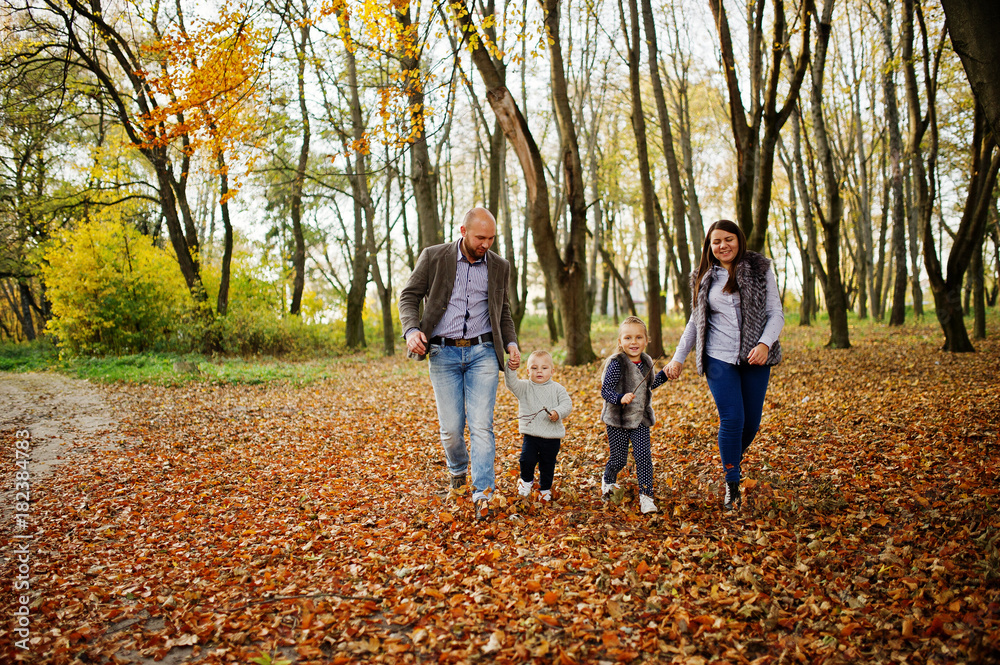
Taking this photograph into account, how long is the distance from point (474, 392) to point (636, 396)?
3.80 feet

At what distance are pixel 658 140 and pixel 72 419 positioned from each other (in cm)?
2209

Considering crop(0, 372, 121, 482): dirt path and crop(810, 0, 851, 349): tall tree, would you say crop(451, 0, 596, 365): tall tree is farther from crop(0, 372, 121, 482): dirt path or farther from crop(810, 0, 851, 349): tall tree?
crop(0, 372, 121, 482): dirt path

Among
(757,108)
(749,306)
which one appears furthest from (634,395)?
(757,108)

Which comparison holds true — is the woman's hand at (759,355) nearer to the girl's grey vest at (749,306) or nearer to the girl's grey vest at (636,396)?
the girl's grey vest at (749,306)

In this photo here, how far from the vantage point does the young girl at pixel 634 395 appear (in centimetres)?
405

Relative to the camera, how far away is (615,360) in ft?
13.6

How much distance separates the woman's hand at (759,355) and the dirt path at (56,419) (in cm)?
606

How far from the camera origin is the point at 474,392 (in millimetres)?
4184

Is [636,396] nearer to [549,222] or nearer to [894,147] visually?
[549,222]

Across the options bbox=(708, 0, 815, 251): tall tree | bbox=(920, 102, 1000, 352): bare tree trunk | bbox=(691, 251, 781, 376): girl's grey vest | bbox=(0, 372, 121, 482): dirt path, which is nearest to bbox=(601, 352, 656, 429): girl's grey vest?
bbox=(691, 251, 781, 376): girl's grey vest

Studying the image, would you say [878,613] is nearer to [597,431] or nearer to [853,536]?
[853,536]

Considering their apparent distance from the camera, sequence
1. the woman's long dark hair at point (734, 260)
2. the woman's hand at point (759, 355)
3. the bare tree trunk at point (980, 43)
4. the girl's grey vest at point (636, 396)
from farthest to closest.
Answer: the girl's grey vest at point (636, 396) < the woman's long dark hair at point (734, 260) < the woman's hand at point (759, 355) < the bare tree trunk at point (980, 43)

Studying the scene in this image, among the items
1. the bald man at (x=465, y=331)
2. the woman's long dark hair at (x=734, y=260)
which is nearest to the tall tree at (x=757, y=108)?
the woman's long dark hair at (x=734, y=260)

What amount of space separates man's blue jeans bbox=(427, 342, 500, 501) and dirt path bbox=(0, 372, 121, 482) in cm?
394
